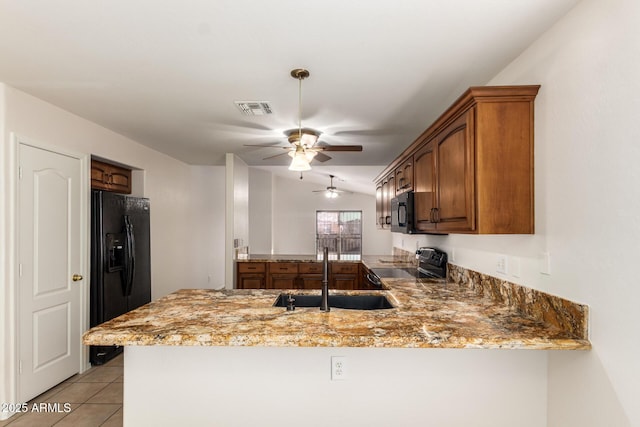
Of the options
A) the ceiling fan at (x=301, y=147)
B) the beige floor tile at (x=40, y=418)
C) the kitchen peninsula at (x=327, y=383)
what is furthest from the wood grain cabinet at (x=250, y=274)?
the kitchen peninsula at (x=327, y=383)

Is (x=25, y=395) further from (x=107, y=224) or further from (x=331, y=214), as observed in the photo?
(x=331, y=214)

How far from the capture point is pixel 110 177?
4047mm

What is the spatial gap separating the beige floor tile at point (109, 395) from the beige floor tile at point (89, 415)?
0.20 feet

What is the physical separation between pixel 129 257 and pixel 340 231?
6.76 m

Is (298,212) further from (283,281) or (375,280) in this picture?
(375,280)

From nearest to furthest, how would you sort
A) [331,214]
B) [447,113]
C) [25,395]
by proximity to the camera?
[447,113] < [25,395] < [331,214]

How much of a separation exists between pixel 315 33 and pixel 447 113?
0.88 m

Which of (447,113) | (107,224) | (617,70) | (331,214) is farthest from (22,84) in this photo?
(331,214)

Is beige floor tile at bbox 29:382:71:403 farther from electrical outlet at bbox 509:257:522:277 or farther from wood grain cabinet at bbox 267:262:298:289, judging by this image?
electrical outlet at bbox 509:257:522:277

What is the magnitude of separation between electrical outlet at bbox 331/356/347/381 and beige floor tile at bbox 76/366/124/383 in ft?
7.92

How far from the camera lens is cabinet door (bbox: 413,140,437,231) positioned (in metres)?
2.51

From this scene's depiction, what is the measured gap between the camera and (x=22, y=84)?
99.7 inches

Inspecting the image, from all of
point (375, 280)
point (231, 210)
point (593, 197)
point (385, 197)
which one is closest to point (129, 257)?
point (231, 210)

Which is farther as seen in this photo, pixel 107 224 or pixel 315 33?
pixel 107 224
